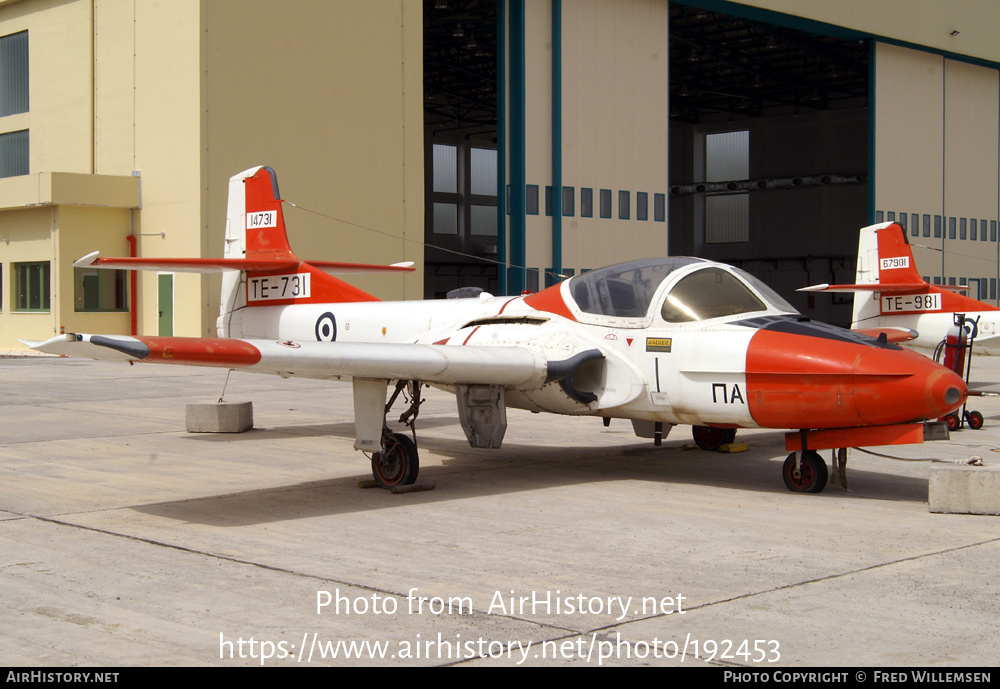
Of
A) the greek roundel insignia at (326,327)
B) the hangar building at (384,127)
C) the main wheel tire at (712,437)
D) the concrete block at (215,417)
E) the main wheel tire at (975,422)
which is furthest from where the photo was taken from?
the hangar building at (384,127)

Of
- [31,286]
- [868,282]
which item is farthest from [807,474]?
[31,286]

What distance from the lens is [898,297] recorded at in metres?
21.2

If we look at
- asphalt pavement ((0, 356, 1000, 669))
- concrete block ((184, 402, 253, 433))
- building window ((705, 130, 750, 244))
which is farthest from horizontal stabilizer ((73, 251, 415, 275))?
building window ((705, 130, 750, 244))

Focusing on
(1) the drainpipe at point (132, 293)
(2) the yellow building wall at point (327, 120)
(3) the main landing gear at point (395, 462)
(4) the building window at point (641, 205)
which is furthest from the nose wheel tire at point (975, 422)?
(1) the drainpipe at point (132, 293)

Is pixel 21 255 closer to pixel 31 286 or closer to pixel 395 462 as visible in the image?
pixel 31 286

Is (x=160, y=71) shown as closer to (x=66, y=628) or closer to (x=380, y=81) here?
(x=380, y=81)

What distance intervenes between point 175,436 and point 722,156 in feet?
178

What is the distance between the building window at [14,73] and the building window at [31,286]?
645 cm

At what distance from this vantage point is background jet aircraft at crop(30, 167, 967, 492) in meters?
7.84

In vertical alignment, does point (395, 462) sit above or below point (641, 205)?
below

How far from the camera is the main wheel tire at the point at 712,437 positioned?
11422 mm

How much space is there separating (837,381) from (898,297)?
14.5 m

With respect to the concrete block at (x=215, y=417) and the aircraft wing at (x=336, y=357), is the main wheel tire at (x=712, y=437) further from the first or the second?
the concrete block at (x=215, y=417)

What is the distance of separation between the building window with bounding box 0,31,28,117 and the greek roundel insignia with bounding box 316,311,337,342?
2696 centimetres
